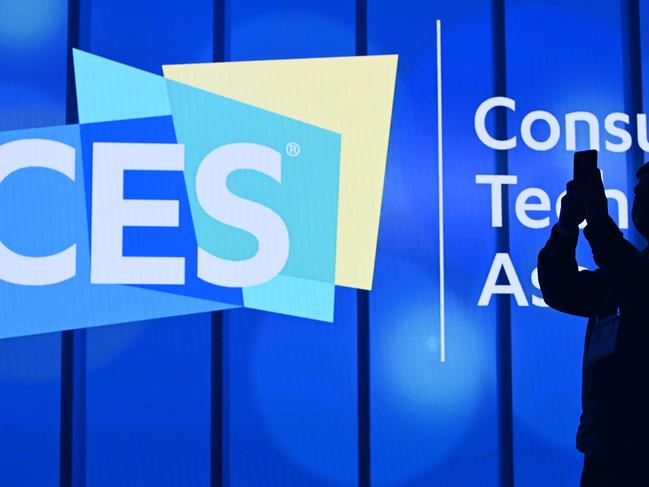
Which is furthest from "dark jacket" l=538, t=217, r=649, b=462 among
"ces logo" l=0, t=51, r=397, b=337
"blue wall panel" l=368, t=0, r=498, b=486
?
"ces logo" l=0, t=51, r=397, b=337

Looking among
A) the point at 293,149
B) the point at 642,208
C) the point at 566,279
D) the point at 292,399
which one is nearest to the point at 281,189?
the point at 293,149

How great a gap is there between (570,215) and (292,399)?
0.92m

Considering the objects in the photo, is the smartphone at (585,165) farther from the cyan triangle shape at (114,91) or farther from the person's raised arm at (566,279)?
the cyan triangle shape at (114,91)

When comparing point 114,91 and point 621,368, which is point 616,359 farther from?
point 114,91

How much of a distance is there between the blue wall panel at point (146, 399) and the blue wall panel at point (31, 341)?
0.28ft

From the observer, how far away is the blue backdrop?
201 centimetres

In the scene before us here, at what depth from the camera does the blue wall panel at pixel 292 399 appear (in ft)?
6.68

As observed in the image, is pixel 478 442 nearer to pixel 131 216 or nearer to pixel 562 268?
pixel 562 268

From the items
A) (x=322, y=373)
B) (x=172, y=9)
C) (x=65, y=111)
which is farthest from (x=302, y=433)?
(x=172, y=9)

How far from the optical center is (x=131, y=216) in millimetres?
2025

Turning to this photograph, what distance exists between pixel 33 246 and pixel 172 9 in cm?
72

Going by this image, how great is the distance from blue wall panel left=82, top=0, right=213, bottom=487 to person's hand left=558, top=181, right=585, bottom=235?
971 millimetres

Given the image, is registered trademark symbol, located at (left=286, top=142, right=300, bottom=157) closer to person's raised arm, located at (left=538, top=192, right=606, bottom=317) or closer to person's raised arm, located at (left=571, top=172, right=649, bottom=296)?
person's raised arm, located at (left=538, top=192, right=606, bottom=317)

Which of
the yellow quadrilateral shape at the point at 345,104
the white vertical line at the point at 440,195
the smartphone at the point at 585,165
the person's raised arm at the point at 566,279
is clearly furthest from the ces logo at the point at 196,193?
the smartphone at the point at 585,165
